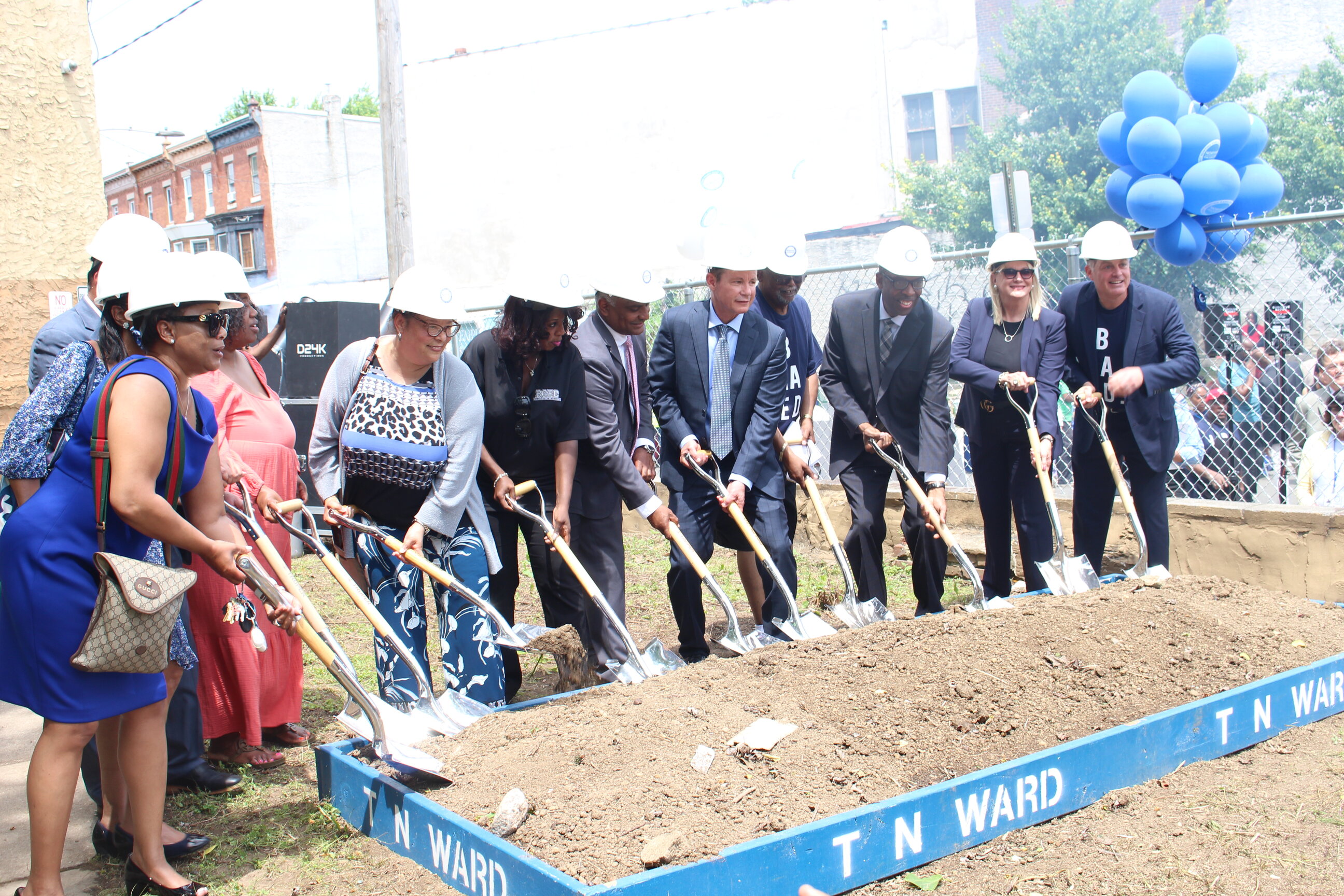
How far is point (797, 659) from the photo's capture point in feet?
14.7

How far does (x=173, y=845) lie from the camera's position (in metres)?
3.66

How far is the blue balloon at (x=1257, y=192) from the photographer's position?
8.27m

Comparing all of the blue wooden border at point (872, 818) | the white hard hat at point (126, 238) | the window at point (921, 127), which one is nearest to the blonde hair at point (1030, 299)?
the blue wooden border at point (872, 818)

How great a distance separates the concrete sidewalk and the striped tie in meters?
3.10

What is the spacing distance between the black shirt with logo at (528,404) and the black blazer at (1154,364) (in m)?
3.17

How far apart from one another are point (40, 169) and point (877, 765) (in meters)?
7.07

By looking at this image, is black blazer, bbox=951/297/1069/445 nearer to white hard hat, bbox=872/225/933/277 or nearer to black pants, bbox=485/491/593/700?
white hard hat, bbox=872/225/933/277

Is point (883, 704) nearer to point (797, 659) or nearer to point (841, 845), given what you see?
point (797, 659)

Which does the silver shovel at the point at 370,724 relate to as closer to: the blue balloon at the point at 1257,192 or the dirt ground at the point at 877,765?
the dirt ground at the point at 877,765

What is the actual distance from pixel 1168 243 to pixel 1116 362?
5.15 feet

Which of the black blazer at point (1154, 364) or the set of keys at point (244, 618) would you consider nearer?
the set of keys at point (244, 618)

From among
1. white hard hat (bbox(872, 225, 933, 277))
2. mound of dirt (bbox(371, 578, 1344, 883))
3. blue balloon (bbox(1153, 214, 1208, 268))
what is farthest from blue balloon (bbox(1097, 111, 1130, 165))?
mound of dirt (bbox(371, 578, 1344, 883))

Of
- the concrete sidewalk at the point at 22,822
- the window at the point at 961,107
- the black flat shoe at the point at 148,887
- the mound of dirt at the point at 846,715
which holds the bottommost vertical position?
the concrete sidewalk at the point at 22,822

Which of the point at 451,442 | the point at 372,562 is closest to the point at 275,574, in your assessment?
the point at 372,562
